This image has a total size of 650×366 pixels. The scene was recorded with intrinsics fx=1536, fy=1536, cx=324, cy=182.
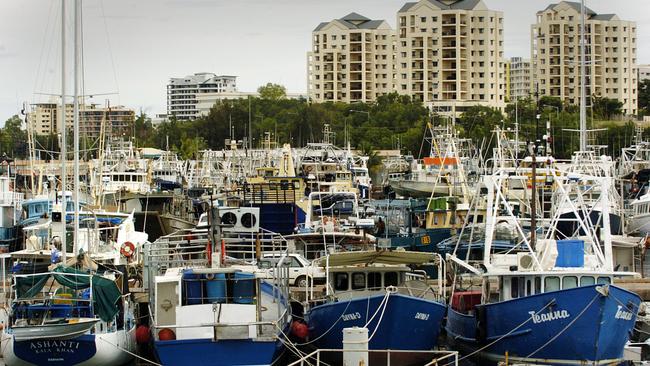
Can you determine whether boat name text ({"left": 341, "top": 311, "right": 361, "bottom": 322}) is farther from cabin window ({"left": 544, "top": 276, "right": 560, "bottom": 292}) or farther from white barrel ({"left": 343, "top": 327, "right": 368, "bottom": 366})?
cabin window ({"left": 544, "top": 276, "right": 560, "bottom": 292})

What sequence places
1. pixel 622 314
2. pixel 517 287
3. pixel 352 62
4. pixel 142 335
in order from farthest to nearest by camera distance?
pixel 352 62 → pixel 142 335 → pixel 517 287 → pixel 622 314

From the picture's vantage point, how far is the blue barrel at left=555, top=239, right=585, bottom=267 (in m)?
31.4

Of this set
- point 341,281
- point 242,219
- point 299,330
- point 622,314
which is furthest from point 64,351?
point 622,314

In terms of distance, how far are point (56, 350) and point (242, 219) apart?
27.1ft

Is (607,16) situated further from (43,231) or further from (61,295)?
(61,295)

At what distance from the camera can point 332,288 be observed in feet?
112

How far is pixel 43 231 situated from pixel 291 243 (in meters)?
11.2

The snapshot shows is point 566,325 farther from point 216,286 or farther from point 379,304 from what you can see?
point 216,286

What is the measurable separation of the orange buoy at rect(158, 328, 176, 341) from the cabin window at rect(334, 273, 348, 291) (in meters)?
5.40

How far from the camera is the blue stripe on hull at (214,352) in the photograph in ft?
96.0

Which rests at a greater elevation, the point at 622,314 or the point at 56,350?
the point at 622,314

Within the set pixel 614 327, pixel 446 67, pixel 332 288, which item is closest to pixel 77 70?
pixel 332 288

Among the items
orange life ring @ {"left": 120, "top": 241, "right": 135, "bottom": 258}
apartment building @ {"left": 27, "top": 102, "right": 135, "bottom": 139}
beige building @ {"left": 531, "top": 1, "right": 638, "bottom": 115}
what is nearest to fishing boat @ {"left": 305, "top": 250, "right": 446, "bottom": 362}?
orange life ring @ {"left": 120, "top": 241, "right": 135, "bottom": 258}

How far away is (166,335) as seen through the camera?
30000 millimetres
